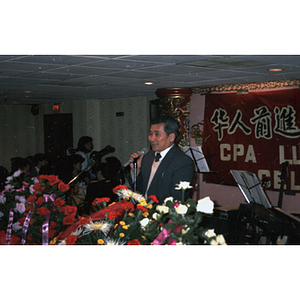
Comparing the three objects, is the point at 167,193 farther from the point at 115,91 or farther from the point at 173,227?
the point at 115,91

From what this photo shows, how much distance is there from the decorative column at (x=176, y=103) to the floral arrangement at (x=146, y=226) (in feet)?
6.42

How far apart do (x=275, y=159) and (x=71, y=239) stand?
2317 mm

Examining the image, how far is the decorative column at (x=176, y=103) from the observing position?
3.13 m

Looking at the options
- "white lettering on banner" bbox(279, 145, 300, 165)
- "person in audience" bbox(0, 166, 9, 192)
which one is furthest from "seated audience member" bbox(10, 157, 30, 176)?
"white lettering on banner" bbox(279, 145, 300, 165)

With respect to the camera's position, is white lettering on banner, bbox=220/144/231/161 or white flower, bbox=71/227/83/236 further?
white lettering on banner, bbox=220/144/231/161

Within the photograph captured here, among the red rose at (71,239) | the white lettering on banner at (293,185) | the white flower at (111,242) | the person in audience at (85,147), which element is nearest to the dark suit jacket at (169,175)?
the white flower at (111,242)

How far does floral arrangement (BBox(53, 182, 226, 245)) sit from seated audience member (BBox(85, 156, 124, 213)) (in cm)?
144

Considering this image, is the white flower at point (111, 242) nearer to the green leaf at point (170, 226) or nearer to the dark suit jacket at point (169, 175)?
the green leaf at point (170, 226)

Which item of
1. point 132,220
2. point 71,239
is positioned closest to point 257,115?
point 132,220

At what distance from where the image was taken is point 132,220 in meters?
1.19

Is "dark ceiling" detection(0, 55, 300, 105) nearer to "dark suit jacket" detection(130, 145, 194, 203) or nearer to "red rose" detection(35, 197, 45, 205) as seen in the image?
"dark suit jacket" detection(130, 145, 194, 203)

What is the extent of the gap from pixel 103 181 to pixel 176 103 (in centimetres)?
104

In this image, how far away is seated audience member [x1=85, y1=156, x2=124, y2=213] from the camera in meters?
2.74

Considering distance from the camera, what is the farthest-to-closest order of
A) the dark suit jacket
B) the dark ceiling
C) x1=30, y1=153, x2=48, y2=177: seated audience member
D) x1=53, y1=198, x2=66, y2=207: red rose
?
x1=30, y1=153, x2=48, y2=177: seated audience member < the dark ceiling < the dark suit jacket < x1=53, y1=198, x2=66, y2=207: red rose
